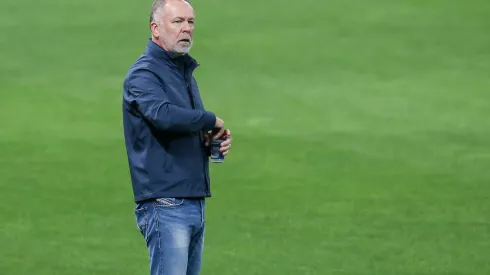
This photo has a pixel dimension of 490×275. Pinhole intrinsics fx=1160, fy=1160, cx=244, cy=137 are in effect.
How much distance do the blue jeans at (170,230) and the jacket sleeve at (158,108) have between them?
0.36 metres

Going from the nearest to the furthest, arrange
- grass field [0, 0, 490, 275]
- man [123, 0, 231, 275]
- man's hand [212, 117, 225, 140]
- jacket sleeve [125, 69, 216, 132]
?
jacket sleeve [125, 69, 216, 132] < man [123, 0, 231, 275] < man's hand [212, 117, 225, 140] < grass field [0, 0, 490, 275]

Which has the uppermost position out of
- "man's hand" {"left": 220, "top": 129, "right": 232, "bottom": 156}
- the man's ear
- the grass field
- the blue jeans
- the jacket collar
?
the man's ear

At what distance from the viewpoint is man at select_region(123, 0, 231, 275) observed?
5305 mm

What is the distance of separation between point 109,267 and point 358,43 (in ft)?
23.1

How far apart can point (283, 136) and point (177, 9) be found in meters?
6.15

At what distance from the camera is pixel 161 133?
17.5 feet

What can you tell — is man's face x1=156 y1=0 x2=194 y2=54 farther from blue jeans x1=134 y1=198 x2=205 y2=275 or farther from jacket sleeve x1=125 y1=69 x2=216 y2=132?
blue jeans x1=134 y1=198 x2=205 y2=275

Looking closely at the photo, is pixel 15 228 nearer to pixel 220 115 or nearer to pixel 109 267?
pixel 109 267

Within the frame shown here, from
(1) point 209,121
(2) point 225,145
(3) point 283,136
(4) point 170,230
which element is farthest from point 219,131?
(3) point 283,136

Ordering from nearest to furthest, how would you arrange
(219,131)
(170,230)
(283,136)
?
(170,230)
(219,131)
(283,136)

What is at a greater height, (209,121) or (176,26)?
(176,26)

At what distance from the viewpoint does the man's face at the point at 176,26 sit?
534cm

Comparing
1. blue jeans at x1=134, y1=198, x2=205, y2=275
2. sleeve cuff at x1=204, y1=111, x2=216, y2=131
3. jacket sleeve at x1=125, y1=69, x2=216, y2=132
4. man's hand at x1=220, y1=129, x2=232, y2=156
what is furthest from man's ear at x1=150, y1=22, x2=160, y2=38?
blue jeans at x1=134, y1=198, x2=205, y2=275

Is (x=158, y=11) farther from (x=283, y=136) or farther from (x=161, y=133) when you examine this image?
(x=283, y=136)
